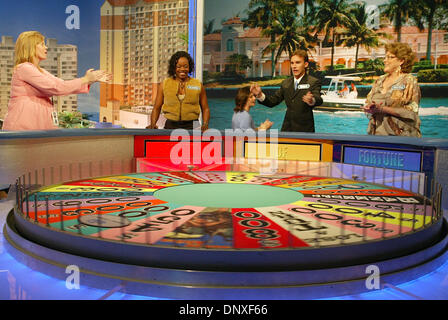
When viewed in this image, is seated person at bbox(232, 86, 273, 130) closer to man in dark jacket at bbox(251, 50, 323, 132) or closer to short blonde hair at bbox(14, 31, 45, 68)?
man in dark jacket at bbox(251, 50, 323, 132)

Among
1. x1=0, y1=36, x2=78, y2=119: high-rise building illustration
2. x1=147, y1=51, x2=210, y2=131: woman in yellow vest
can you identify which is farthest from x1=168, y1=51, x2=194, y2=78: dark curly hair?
x1=0, y1=36, x2=78, y2=119: high-rise building illustration

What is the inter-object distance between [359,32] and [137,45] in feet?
19.2

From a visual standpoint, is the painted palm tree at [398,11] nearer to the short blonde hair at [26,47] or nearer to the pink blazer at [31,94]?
the pink blazer at [31,94]

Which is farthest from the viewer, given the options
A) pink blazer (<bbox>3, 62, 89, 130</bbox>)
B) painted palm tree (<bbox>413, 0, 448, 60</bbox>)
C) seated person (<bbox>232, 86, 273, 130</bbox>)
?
painted palm tree (<bbox>413, 0, 448, 60</bbox>)

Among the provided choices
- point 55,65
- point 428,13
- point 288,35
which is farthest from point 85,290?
point 55,65

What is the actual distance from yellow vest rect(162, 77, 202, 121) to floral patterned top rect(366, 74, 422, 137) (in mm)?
1980

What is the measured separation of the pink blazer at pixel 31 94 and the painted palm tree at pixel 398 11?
809 cm

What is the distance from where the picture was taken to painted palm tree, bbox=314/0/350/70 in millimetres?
10859

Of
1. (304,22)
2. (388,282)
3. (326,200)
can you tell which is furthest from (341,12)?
(388,282)

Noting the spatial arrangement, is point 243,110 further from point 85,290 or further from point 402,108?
point 85,290

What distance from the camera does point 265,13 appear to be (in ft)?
38.8

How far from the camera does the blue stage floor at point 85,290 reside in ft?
6.15

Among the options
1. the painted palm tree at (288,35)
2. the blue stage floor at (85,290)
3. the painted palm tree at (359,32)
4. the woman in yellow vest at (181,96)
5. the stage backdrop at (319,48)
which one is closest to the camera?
the blue stage floor at (85,290)

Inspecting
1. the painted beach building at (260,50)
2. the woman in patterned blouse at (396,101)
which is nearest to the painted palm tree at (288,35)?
the painted beach building at (260,50)
